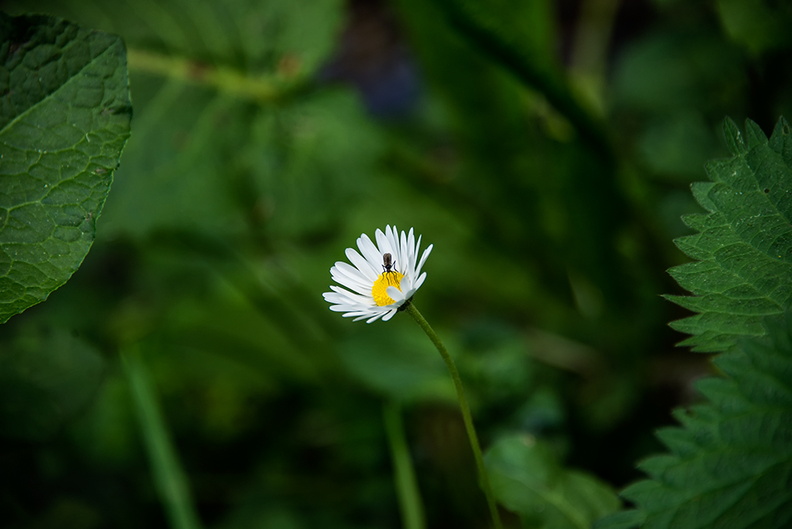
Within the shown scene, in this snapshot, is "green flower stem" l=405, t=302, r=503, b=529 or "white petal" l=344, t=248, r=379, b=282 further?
"white petal" l=344, t=248, r=379, b=282

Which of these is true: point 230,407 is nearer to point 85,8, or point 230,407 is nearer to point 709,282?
point 85,8

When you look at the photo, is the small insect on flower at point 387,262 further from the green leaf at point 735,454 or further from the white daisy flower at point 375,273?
the green leaf at point 735,454

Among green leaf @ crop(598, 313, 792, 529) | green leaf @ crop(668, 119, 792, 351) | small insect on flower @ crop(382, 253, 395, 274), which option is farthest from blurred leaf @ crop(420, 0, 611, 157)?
green leaf @ crop(598, 313, 792, 529)

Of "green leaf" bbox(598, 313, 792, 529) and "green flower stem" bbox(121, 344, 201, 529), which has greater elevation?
"green flower stem" bbox(121, 344, 201, 529)

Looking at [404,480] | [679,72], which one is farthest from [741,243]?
[679,72]

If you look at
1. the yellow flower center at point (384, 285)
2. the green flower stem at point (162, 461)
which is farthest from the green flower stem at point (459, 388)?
the green flower stem at point (162, 461)

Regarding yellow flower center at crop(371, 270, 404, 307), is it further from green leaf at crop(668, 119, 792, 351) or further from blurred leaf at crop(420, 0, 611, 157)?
blurred leaf at crop(420, 0, 611, 157)
